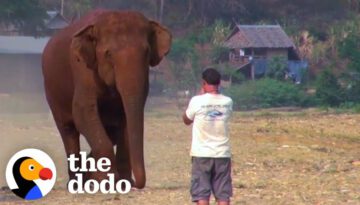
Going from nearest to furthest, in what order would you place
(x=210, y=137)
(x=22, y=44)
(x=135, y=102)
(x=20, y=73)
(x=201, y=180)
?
(x=210, y=137)
(x=201, y=180)
(x=135, y=102)
(x=20, y=73)
(x=22, y=44)

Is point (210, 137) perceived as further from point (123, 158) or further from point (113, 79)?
point (123, 158)

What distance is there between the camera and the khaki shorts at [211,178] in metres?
11.6

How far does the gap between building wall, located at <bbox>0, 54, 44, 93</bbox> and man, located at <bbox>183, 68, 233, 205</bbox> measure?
4630 cm

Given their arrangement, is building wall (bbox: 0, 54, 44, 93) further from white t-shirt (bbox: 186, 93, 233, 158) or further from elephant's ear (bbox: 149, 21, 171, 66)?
white t-shirt (bbox: 186, 93, 233, 158)

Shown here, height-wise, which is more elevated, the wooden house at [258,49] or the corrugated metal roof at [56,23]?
the corrugated metal roof at [56,23]

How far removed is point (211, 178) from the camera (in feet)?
38.5

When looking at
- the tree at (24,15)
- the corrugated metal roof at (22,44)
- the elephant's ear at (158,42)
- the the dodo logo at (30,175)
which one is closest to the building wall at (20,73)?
the corrugated metal roof at (22,44)

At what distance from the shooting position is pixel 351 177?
59.2 feet

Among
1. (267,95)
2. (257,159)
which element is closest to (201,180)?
(257,159)

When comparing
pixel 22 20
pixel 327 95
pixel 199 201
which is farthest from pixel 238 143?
pixel 22 20

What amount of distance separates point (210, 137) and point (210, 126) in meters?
0.10

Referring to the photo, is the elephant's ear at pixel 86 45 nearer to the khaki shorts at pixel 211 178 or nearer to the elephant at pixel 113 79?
the elephant at pixel 113 79

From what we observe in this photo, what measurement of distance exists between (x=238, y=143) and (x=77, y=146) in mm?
12041

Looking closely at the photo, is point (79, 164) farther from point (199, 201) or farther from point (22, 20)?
point (22, 20)
